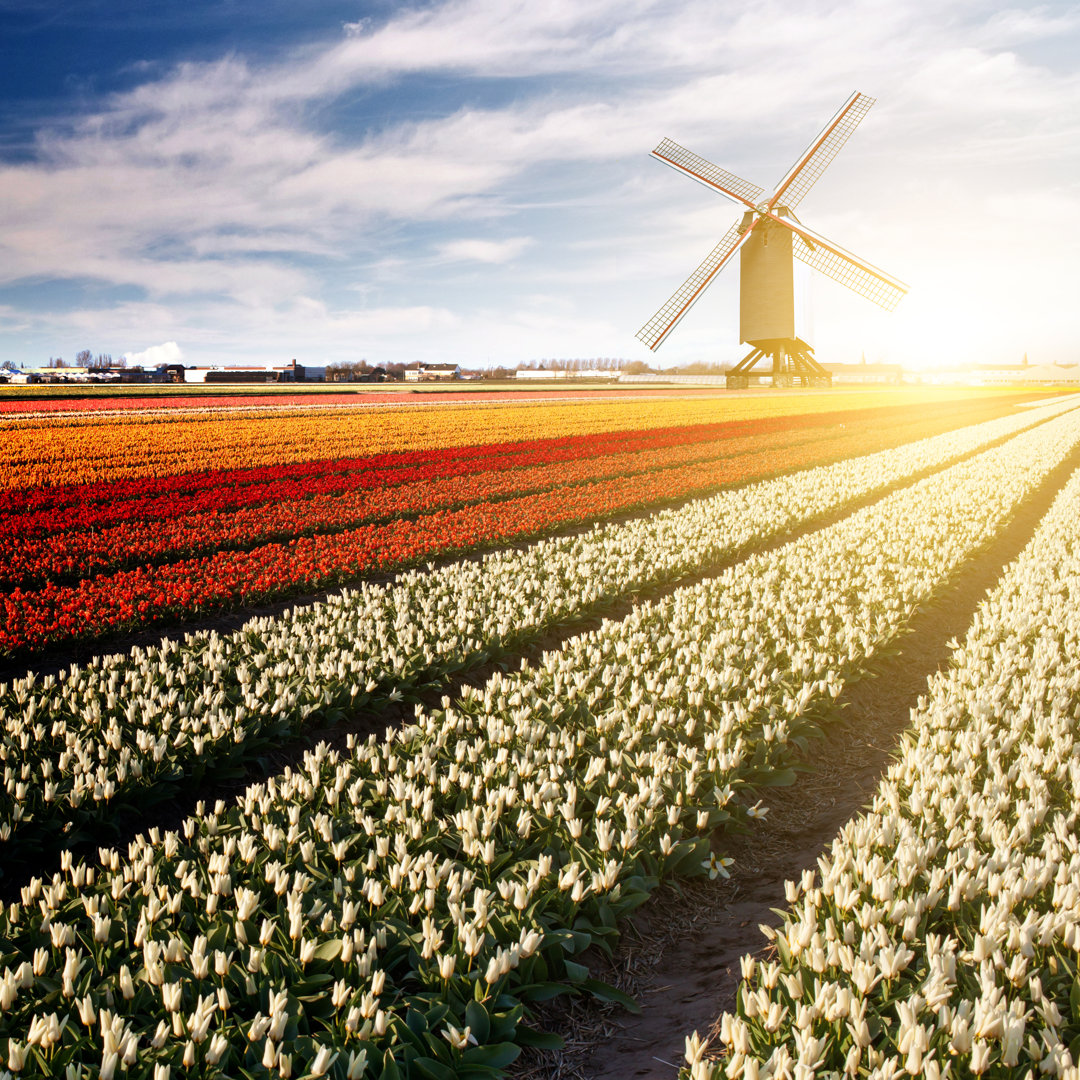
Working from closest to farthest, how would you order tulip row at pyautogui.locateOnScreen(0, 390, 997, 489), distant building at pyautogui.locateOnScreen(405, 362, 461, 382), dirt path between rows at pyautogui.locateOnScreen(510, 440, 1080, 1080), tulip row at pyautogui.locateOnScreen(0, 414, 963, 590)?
dirt path between rows at pyautogui.locateOnScreen(510, 440, 1080, 1080)
tulip row at pyautogui.locateOnScreen(0, 414, 963, 590)
tulip row at pyautogui.locateOnScreen(0, 390, 997, 489)
distant building at pyautogui.locateOnScreen(405, 362, 461, 382)

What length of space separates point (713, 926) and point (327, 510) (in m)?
11.6

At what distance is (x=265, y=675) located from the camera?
612 cm

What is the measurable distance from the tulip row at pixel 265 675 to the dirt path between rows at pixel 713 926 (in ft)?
9.79

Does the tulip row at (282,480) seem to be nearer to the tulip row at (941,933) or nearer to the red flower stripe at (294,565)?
the red flower stripe at (294,565)

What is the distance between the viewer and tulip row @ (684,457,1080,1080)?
8.73 ft

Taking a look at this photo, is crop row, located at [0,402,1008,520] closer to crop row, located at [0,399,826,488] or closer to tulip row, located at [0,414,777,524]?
tulip row, located at [0,414,777,524]


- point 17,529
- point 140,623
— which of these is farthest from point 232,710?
point 17,529

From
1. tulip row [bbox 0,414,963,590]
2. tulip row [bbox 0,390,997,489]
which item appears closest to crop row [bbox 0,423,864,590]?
tulip row [bbox 0,414,963,590]

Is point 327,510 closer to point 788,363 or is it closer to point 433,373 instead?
point 788,363

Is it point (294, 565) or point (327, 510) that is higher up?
point (327, 510)

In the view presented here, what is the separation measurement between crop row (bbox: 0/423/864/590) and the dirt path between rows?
9.12m

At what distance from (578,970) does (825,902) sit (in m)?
1.25

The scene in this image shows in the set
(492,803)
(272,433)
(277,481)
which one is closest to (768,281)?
(272,433)

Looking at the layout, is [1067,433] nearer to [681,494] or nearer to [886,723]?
[681,494]
